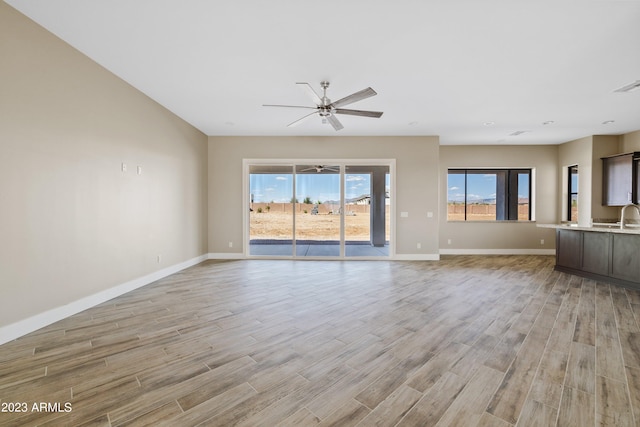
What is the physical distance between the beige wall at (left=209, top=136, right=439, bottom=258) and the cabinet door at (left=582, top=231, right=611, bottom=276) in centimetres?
254

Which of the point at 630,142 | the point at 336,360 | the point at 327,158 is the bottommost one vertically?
the point at 336,360

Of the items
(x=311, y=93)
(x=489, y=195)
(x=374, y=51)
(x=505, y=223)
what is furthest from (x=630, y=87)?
(x=311, y=93)

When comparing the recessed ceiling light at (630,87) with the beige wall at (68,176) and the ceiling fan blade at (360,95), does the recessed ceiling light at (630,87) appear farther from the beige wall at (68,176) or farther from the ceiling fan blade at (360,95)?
the beige wall at (68,176)

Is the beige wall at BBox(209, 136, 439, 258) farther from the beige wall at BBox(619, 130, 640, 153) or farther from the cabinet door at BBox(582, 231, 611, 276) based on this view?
the beige wall at BBox(619, 130, 640, 153)

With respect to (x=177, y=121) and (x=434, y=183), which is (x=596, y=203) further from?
(x=177, y=121)

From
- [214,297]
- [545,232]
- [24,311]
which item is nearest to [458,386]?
[214,297]

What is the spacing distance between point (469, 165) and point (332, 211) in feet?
13.5

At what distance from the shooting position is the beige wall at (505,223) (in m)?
7.04

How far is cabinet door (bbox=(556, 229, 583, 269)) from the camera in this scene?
4.90 meters

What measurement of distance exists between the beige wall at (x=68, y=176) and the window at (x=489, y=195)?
7.12m

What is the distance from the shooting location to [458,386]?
5.84 feet

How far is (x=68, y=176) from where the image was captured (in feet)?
9.37

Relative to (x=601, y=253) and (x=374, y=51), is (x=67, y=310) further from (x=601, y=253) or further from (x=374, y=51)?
(x=601, y=253)

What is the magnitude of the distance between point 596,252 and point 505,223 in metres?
2.56
